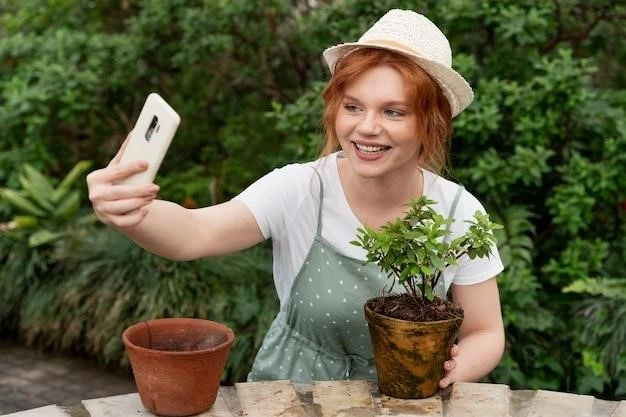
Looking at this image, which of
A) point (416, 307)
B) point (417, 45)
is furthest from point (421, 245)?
point (417, 45)

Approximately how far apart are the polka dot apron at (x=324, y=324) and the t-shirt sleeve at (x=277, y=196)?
0.21ft

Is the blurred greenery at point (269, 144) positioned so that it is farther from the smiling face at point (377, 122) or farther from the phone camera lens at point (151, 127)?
the phone camera lens at point (151, 127)

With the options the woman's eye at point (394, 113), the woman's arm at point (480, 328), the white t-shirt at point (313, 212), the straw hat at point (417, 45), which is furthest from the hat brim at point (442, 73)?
the woman's arm at point (480, 328)

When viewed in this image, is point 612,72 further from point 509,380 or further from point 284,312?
point 284,312

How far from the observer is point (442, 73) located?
6.93ft

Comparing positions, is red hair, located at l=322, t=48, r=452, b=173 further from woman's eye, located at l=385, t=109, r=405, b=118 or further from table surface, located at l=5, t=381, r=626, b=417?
table surface, located at l=5, t=381, r=626, b=417

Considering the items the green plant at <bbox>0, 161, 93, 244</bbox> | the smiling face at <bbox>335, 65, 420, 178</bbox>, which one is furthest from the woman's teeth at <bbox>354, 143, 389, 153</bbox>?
the green plant at <bbox>0, 161, 93, 244</bbox>

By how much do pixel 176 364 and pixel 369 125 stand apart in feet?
2.24

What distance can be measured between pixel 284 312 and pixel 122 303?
2.50m

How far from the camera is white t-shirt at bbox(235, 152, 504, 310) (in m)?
2.29

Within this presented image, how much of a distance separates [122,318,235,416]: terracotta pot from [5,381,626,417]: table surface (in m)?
0.05

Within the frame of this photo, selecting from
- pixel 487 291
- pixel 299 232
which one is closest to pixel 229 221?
pixel 299 232

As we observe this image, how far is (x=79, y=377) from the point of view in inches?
193

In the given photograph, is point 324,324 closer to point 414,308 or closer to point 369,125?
point 414,308
